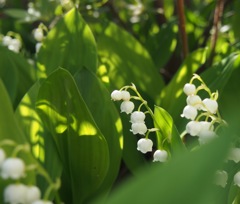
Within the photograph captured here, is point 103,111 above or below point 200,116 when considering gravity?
below

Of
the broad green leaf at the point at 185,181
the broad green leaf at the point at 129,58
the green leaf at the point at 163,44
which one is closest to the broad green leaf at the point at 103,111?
the broad green leaf at the point at 129,58

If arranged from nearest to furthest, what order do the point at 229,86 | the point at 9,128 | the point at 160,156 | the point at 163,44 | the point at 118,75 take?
the point at 9,128, the point at 160,156, the point at 229,86, the point at 118,75, the point at 163,44

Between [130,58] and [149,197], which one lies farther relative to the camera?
[130,58]

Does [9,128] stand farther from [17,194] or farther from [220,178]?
[220,178]

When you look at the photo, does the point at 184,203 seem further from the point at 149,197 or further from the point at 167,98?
the point at 167,98

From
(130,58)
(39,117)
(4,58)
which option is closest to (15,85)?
(4,58)

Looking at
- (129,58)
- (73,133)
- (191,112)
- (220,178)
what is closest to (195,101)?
(191,112)
